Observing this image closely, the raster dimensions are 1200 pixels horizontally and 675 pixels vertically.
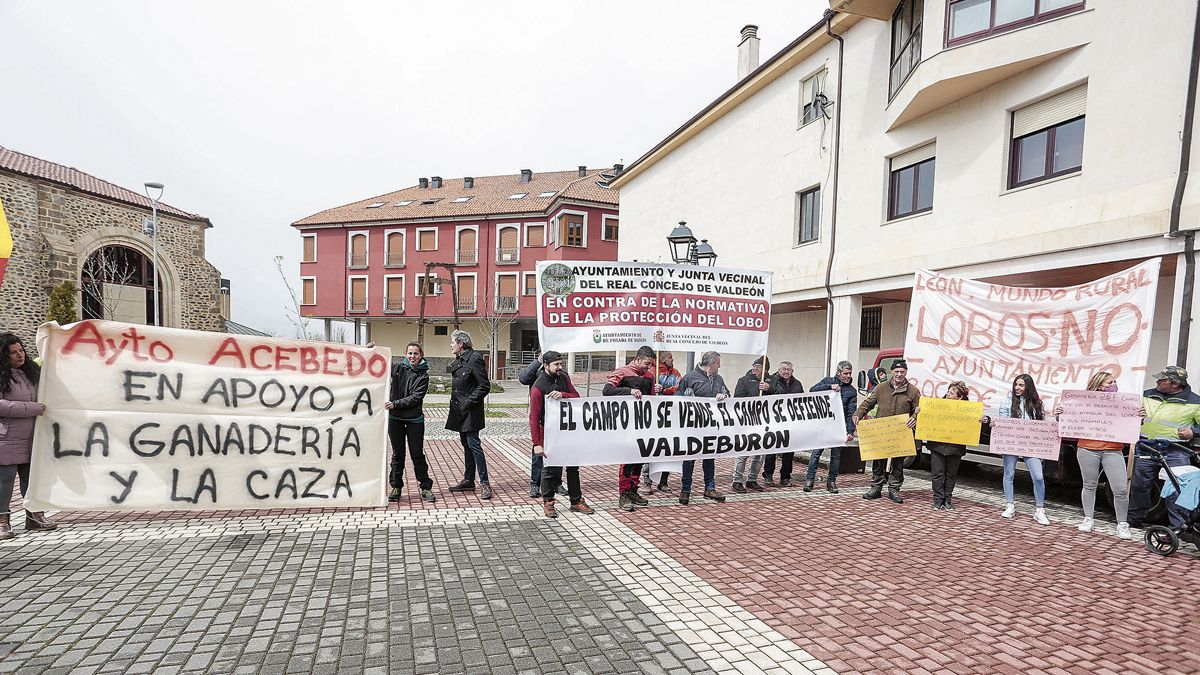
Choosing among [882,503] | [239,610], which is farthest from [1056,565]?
[239,610]

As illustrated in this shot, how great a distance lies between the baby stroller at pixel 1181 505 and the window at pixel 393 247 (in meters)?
42.3

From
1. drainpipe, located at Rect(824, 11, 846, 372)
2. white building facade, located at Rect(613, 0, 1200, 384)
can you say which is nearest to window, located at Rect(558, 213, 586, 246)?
white building facade, located at Rect(613, 0, 1200, 384)

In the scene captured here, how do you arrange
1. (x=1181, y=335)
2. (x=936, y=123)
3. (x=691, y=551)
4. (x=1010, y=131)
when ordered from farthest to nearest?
(x=936, y=123)
(x=1010, y=131)
(x=1181, y=335)
(x=691, y=551)

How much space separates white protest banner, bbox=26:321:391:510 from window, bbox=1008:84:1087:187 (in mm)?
11238

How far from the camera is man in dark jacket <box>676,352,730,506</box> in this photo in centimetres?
694

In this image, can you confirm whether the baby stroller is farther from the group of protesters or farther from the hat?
the hat

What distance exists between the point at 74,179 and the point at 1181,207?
35.9 m

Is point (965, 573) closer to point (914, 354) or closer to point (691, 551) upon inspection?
point (691, 551)

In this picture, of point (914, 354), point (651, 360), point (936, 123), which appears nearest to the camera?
point (651, 360)

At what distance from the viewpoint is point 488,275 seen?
41062 mm

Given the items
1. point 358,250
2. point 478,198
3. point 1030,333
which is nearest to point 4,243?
point 1030,333

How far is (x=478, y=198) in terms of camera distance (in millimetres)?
43812

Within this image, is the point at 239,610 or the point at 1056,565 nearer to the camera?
the point at 239,610

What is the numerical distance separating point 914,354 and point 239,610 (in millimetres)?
8805
